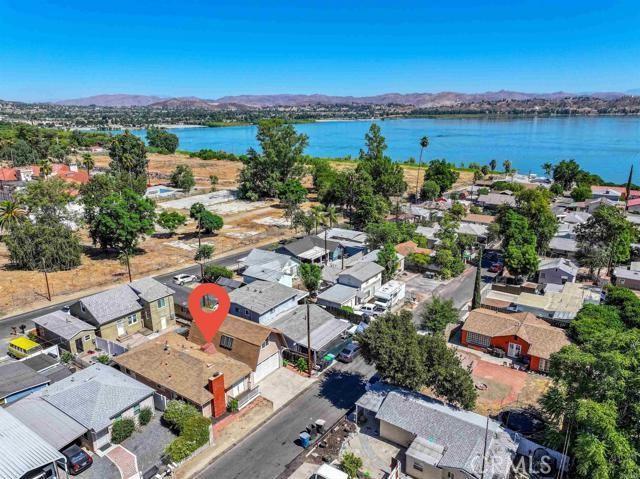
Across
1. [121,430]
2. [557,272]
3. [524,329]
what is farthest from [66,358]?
[557,272]

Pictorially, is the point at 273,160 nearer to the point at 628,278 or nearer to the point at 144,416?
the point at 628,278

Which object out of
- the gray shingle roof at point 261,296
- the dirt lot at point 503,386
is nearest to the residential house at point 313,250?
the gray shingle roof at point 261,296

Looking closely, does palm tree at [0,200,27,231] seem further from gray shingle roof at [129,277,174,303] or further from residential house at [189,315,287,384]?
residential house at [189,315,287,384]

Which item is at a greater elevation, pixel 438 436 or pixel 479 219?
pixel 438 436

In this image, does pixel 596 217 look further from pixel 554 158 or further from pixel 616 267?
pixel 554 158

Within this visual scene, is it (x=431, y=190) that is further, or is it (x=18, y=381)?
(x=431, y=190)
